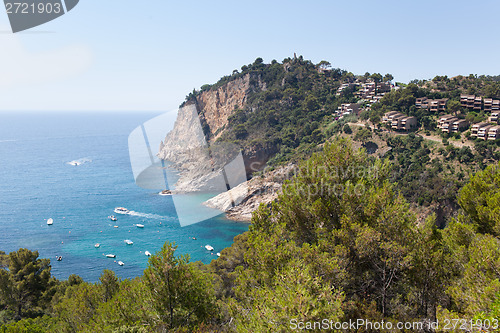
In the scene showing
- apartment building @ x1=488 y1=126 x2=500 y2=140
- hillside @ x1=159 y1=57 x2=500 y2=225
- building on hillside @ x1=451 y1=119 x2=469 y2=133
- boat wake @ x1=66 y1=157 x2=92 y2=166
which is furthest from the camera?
boat wake @ x1=66 y1=157 x2=92 y2=166

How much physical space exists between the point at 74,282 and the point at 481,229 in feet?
59.7

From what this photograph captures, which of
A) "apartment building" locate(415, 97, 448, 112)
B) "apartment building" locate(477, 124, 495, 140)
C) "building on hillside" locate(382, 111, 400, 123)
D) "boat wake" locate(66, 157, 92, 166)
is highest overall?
"apartment building" locate(415, 97, 448, 112)

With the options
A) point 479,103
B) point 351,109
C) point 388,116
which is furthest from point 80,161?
point 479,103

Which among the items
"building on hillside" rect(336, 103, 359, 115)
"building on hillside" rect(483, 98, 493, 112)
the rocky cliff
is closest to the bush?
"building on hillside" rect(336, 103, 359, 115)

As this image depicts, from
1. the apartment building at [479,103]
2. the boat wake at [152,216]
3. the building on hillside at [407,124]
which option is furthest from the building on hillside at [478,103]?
the boat wake at [152,216]

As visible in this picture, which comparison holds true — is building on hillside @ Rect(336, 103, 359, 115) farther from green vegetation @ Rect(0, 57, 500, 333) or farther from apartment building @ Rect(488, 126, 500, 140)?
green vegetation @ Rect(0, 57, 500, 333)

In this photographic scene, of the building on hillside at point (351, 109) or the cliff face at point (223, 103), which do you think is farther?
the cliff face at point (223, 103)

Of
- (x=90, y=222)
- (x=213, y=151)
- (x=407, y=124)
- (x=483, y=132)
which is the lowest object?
(x=90, y=222)

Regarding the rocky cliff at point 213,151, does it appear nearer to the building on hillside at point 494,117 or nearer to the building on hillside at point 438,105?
the building on hillside at point 438,105

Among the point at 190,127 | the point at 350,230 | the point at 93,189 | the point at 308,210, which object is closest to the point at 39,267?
the point at 308,210

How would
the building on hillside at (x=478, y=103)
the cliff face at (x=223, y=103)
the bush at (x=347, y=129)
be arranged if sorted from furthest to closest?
the cliff face at (x=223, y=103) < the bush at (x=347, y=129) < the building on hillside at (x=478, y=103)

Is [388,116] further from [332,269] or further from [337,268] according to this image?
[332,269]

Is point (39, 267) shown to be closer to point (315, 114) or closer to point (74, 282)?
point (74, 282)

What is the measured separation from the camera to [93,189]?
48.1 metres
